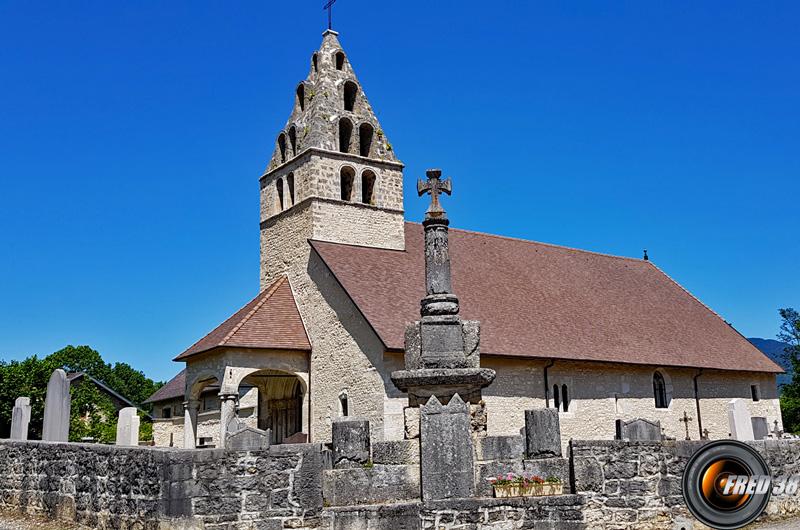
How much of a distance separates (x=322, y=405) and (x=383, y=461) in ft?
42.4

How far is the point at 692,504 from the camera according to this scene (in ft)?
25.0

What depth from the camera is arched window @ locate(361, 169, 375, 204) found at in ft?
79.1

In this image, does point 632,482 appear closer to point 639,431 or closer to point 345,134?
point 639,431

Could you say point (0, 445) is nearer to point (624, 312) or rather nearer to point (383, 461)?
point (383, 461)

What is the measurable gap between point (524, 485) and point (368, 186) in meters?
17.1

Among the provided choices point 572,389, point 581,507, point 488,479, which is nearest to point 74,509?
point 488,479

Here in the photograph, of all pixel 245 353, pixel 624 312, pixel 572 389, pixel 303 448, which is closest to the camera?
pixel 303 448

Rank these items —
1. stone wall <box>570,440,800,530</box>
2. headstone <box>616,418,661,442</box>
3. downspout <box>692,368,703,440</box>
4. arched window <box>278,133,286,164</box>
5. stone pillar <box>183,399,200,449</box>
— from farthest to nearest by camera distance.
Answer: arched window <box>278,133,286,164</box> → downspout <box>692,368,703,440</box> → stone pillar <box>183,399,200,449</box> → headstone <box>616,418,661,442</box> → stone wall <box>570,440,800,530</box>

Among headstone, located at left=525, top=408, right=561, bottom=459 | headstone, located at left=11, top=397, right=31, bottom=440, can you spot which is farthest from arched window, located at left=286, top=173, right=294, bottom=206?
headstone, located at left=525, top=408, right=561, bottom=459

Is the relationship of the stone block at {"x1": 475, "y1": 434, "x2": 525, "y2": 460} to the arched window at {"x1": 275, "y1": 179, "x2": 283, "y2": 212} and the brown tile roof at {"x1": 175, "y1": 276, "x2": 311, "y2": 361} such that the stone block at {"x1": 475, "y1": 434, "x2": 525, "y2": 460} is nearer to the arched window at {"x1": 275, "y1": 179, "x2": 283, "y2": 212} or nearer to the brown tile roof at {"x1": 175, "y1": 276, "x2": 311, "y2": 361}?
the brown tile roof at {"x1": 175, "y1": 276, "x2": 311, "y2": 361}

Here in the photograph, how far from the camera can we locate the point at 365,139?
24.9m

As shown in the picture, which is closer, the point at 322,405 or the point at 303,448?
the point at 303,448

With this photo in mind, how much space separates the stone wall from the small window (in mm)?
15041

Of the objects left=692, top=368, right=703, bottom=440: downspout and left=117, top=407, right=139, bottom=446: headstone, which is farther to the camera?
left=692, top=368, right=703, bottom=440: downspout
